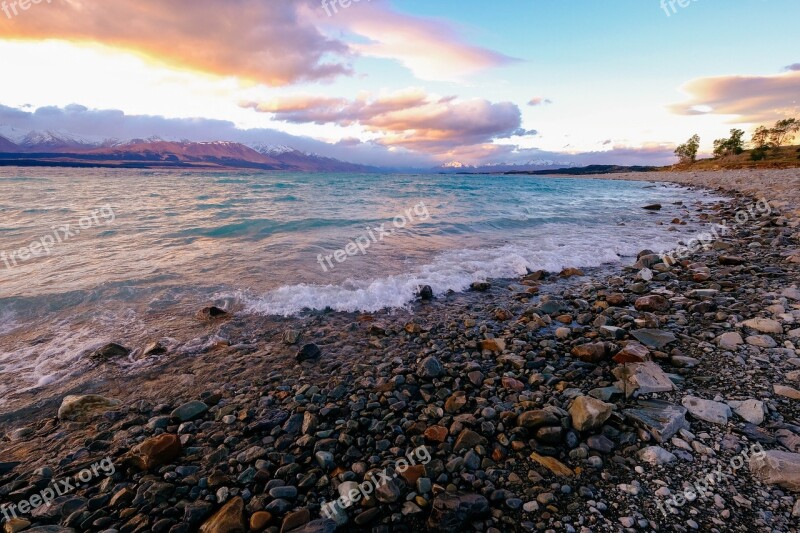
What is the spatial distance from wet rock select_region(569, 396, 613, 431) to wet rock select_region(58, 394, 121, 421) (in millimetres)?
5567

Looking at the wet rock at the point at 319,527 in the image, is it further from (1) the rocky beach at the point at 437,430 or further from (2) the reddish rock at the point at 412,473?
(2) the reddish rock at the point at 412,473

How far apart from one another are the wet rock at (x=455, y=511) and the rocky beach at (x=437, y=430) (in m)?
0.01

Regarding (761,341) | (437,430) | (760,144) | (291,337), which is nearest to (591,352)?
(761,341)

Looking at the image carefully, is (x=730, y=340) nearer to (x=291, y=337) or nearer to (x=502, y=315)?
(x=502, y=315)

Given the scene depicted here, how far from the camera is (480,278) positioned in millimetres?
9945

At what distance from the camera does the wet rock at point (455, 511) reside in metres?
2.75

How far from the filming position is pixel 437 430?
3.77 metres

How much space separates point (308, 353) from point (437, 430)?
2694 millimetres

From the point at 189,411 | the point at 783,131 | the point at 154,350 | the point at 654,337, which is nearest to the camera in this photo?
the point at 189,411

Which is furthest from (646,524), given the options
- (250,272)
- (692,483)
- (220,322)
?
(250,272)

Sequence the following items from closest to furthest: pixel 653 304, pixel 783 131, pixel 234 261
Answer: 1. pixel 653 304
2. pixel 234 261
3. pixel 783 131

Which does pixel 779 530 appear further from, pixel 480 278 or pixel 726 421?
pixel 480 278

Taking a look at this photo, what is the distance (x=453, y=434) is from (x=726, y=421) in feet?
8.69

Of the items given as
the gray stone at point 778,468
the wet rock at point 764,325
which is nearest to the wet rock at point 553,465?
the gray stone at point 778,468
